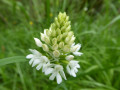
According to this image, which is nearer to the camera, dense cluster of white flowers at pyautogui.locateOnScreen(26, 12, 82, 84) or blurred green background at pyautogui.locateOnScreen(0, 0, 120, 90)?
dense cluster of white flowers at pyautogui.locateOnScreen(26, 12, 82, 84)

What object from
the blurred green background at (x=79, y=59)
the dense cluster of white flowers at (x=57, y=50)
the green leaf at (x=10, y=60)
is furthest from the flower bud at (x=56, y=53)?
the blurred green background at (x=79, y=59)

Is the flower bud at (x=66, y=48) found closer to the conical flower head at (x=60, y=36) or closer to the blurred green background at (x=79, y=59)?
the conical flower head at (x=60, y=36)

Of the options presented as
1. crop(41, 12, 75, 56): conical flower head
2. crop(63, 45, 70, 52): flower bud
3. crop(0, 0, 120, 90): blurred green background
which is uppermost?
crop(0, 0, 120, 90): blurred green background

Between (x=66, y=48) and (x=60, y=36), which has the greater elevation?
(x=60, y=36)

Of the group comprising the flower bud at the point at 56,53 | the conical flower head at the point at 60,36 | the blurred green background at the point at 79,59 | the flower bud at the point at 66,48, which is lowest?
the flower bud at the point at 56,53

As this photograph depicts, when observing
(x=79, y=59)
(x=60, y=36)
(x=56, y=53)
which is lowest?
(x=56, y=53)

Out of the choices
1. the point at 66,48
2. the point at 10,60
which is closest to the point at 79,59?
the point at 66,48

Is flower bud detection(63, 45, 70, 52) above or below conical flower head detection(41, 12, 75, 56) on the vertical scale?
below

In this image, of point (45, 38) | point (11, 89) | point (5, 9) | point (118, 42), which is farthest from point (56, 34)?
point (5, 9)

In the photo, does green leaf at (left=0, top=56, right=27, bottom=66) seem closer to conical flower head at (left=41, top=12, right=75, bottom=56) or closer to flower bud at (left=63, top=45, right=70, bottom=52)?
conical flower head at (left=41, top=12, right=75, bottom=56)

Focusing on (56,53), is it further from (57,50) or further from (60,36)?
(60,36)

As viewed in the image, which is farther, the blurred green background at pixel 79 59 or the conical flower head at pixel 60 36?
the blurred green background at pixel 79 59

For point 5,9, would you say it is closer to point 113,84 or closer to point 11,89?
point 11,89

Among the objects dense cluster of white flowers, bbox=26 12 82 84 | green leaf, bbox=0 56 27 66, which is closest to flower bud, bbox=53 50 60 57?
dense cluster of white flowers, bbox=26 12 82 84
